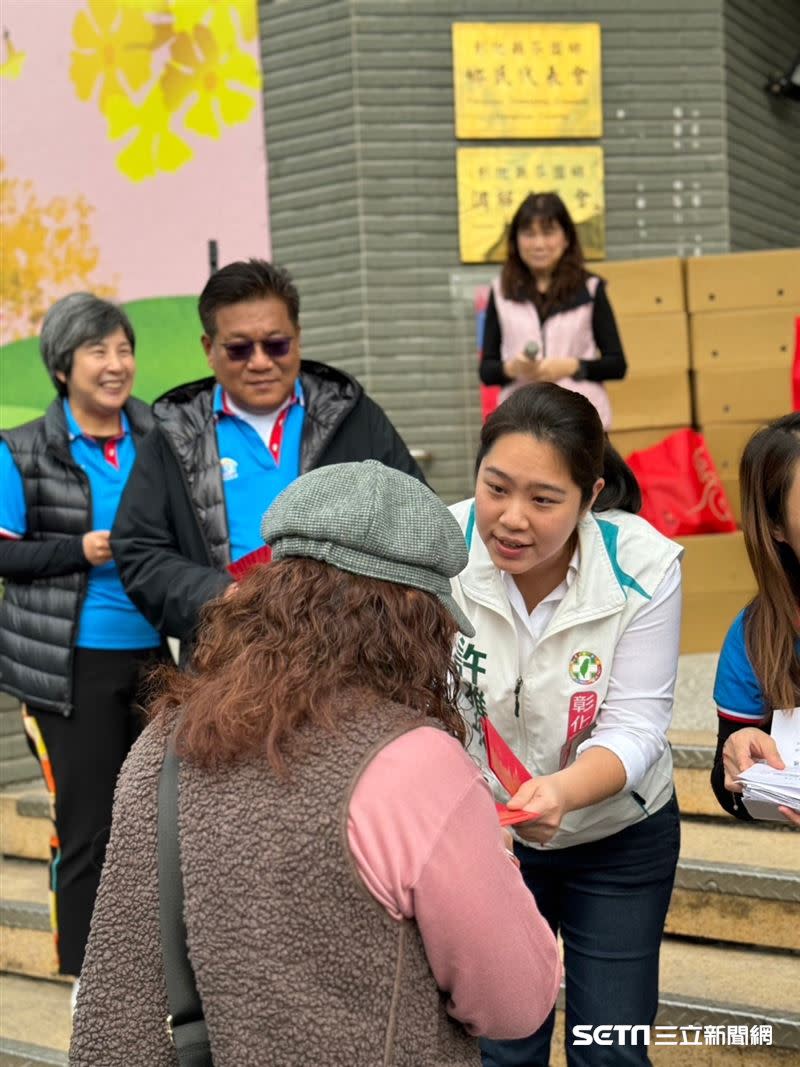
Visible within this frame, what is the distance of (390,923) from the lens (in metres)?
1.67

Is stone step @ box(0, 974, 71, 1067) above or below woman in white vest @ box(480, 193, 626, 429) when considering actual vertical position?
below

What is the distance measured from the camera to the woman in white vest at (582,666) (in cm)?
246

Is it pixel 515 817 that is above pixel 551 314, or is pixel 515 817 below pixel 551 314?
below

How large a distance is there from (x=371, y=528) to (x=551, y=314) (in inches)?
144

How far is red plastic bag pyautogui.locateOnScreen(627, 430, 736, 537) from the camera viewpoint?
5.77 metres

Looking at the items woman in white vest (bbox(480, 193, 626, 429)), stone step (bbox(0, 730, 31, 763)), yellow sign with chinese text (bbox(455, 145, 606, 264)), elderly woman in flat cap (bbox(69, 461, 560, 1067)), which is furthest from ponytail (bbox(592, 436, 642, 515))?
yellow sign with chinese text (bbox(455, 145, 606, 264))

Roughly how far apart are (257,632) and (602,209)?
5.00 m

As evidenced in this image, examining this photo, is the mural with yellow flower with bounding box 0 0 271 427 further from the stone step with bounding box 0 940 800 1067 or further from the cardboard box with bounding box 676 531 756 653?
the stone step with bounding box 0 940 800 1067

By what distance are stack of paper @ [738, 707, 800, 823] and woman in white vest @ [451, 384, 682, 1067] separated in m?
0.19

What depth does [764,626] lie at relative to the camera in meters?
2.46

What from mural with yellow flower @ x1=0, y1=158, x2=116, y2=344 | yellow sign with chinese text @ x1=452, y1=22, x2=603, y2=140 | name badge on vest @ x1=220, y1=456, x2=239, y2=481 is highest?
yellow sign with chinese text @ x1=452, y1=22, x2=603, y2=140

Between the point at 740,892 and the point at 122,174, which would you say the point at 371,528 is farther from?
the point at 122,174

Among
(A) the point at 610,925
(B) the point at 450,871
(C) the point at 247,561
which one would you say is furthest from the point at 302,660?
(C) the point at 247,561

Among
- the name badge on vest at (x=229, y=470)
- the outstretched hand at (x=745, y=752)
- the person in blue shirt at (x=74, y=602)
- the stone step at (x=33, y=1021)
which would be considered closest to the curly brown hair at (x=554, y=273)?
the person in blue shirt at (x=74, y=602)
